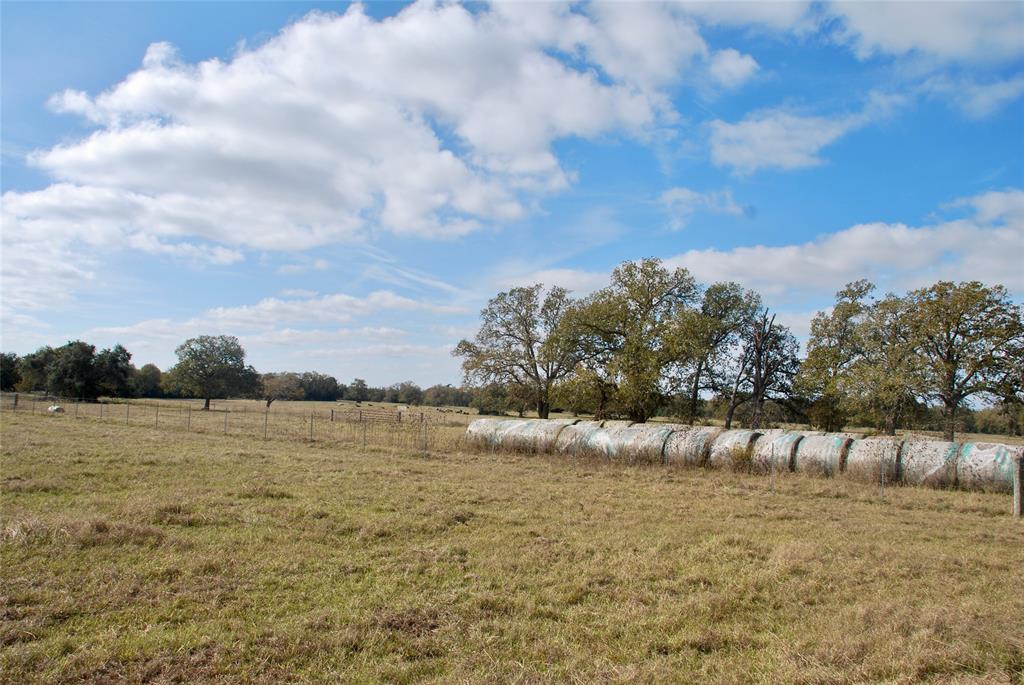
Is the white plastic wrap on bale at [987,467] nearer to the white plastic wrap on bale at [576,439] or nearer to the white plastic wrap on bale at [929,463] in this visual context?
the white plastic wrap on bale at [929,463]

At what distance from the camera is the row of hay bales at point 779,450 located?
49.6ft

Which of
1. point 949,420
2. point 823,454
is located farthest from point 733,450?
point 949,420

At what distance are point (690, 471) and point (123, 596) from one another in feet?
50.5

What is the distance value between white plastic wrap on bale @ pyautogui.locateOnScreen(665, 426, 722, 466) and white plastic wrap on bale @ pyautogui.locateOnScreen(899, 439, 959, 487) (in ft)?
16.9

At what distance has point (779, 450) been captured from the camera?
17.8 m

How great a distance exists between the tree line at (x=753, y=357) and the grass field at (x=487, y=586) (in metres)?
20.2

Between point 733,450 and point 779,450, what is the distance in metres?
1.35

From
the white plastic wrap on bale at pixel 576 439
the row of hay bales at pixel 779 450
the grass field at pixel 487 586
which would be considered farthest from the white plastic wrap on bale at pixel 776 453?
the white plastic wrap on bale at pixel 576 439

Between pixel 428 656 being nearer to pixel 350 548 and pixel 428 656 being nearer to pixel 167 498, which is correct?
pixel 350 548

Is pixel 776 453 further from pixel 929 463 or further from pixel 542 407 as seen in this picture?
pixel 542 407

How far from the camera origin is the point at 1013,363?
1080 inches

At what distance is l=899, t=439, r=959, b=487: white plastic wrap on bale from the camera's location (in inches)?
606

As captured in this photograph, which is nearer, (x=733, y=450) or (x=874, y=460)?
(x=874, y=460)

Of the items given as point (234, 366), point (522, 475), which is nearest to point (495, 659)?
point (522, 475)
